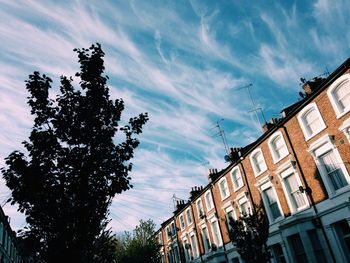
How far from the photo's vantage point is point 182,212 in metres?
36.2

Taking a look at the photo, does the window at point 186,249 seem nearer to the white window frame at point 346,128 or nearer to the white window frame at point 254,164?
the white window frame at point 254,164

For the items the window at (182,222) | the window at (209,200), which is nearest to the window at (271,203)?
the window at (209,200)

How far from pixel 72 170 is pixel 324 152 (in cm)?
1324

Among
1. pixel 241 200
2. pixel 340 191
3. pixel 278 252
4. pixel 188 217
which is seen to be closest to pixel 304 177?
pixel 340 191

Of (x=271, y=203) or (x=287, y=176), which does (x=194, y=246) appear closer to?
(x=271, y=203)

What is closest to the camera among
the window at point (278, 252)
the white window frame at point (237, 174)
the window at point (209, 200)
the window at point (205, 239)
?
the window at point (278, 252)

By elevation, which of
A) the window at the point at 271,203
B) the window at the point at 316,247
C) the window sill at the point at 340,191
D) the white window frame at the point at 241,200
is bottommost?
the window at the point at 316,247

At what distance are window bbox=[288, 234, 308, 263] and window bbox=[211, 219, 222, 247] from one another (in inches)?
413

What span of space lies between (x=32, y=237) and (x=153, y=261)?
93.7 feet

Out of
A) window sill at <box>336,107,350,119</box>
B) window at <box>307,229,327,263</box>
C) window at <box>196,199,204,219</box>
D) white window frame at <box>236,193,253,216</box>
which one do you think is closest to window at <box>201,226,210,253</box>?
window at <box>196,199,204,219</box>

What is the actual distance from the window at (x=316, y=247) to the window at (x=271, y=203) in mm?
2906

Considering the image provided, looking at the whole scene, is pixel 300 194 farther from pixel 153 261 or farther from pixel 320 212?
pixel 153 261

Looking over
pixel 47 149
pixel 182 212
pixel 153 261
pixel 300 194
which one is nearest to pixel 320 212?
pixel 300 194

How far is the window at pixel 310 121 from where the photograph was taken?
642 inches
